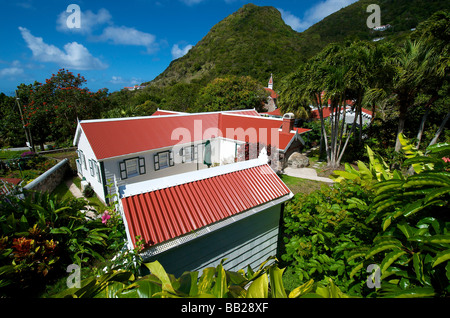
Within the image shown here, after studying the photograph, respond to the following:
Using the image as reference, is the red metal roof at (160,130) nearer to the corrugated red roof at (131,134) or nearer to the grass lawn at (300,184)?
the corrugated red roof at (131,134)

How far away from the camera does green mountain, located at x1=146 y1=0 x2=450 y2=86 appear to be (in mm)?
54406

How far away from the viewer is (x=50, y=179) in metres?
13.4

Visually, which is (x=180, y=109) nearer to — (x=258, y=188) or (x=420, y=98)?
(x=420, y=98)

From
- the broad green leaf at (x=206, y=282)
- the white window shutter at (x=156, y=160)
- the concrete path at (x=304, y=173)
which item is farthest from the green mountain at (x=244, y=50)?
the broad green leaf at (x=206, y=282)

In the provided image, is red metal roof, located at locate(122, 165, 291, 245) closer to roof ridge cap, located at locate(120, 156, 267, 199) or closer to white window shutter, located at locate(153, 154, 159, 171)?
roof ridge cap, located at locate(120, 156, 267, 199)

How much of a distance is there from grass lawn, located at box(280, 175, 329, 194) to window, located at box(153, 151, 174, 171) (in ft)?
28.1

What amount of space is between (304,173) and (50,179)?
59.8 feet

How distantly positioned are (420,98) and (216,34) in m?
114

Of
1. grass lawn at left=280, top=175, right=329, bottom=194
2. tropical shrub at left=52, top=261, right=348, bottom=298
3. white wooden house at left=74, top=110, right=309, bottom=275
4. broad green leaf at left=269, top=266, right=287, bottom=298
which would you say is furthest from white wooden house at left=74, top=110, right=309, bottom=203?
broad green leaf at left=269, top=266, right=287, bottom=298

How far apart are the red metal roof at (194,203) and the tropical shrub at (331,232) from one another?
121 centimetres

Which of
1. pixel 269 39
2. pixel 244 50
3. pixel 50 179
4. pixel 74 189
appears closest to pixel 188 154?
pixel 74 189

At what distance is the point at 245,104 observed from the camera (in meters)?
36.5

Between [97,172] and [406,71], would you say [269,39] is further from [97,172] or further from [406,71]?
[97,172]

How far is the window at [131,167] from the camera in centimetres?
1305
